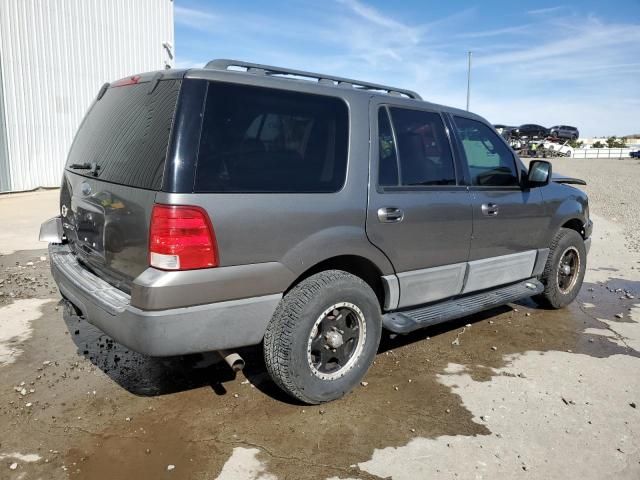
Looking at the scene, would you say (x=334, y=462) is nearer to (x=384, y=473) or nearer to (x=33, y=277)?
(x=384, y=473)

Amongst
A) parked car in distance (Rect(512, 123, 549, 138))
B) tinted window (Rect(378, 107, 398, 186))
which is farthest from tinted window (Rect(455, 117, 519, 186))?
parked car in distance (Rect(512, 123, 549, 138))

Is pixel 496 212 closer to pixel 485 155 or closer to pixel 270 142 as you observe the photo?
pixel 485 155

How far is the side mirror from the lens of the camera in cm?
457

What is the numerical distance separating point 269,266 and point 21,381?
207 cm

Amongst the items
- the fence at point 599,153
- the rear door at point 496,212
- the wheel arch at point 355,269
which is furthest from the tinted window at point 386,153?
the fence at point 599,153

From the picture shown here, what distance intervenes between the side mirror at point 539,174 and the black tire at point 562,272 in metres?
0.86

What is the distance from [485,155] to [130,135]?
2890 millimetres

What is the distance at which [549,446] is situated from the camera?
297cm

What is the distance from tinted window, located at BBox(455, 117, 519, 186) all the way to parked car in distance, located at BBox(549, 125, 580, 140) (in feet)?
125

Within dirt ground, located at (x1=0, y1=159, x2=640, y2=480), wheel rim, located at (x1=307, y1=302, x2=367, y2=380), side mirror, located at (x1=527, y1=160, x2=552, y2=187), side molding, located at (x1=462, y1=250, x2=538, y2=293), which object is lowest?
dirt ground, located at (x1=0, y1=159, x2=640, y2=480)

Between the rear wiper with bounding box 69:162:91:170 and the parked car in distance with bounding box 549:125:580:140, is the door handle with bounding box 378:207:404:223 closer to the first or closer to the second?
the rear wiper with bounding box 69:162:91:170

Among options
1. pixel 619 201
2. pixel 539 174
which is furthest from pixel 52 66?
pixel 619 201

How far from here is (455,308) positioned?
4082mm

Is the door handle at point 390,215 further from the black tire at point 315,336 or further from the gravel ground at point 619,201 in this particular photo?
the gravel ground at point 619,201
